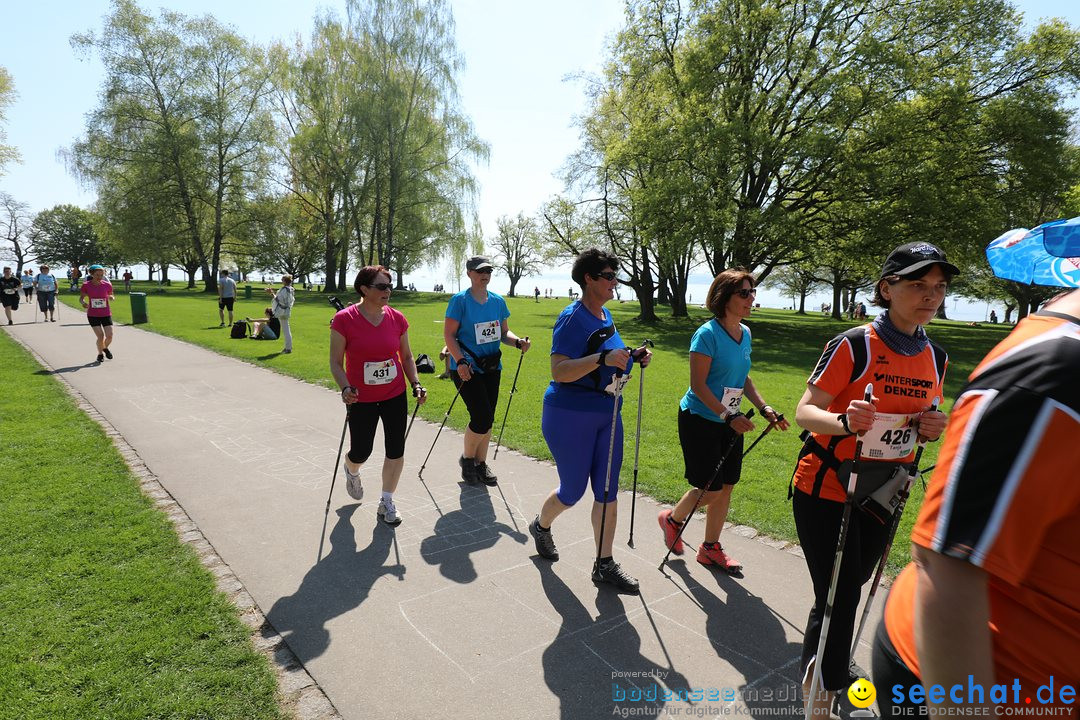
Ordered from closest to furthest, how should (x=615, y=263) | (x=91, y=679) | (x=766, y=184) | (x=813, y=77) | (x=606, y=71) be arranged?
(x=91, y=679)
(x=615, y=263)
(x=813, y=77)
(x=766, y=184)
(x=606, y=71)

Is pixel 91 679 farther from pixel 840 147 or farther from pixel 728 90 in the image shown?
pixel 728 90

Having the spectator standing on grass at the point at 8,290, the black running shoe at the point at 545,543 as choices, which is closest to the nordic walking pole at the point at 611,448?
the black running shoe at the point at 545,543

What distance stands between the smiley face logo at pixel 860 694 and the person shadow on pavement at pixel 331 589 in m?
2.69

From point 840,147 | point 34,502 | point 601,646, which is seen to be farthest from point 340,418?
point 840,147

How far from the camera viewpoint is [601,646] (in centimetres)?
342

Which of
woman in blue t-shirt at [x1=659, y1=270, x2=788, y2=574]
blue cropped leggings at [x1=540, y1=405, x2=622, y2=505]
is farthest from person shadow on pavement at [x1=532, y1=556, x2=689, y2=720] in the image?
woman in blue t-shirt at [x1=659, y1=270, x2=788, y2=574]

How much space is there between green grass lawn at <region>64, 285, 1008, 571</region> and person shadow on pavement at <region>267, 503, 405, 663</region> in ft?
7.70

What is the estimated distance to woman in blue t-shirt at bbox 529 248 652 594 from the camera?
3797mm

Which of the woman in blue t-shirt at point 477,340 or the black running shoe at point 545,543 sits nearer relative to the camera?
the black running shoe at point 545,543

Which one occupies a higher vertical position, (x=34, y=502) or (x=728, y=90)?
(x=728, y=90)

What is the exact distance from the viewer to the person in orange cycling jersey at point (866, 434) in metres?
2.57

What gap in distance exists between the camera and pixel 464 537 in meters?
4.89

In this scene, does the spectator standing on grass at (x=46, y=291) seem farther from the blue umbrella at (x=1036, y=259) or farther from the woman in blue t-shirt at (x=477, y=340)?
the blue umbrella at (x=1036, y=259)

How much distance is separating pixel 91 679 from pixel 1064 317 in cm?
421
